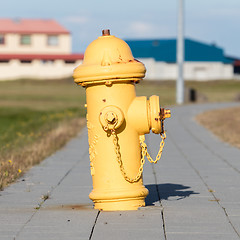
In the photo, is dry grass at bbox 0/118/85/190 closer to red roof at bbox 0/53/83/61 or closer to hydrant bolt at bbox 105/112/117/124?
hydrant bolt at bbox 105/112/117/124

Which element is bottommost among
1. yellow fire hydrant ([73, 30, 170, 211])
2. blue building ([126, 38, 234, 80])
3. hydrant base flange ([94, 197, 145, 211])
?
hydrant base flange ([94, 197, 145, 211])

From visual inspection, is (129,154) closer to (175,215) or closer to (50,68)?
(175,215)

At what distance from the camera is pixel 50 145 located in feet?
49.9

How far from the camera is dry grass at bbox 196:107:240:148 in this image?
18.0m

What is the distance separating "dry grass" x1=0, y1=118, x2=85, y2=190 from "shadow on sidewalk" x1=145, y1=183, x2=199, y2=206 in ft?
6.36

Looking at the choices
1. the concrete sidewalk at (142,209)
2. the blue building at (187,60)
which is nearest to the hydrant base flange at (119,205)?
the concrete sidewalk at (142,209)

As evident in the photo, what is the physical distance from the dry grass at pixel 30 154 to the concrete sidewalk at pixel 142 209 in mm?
177

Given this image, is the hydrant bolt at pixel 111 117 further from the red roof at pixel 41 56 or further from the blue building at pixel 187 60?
the blue building at pixel 187 60

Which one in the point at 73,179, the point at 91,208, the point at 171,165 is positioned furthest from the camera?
the point at 171,165

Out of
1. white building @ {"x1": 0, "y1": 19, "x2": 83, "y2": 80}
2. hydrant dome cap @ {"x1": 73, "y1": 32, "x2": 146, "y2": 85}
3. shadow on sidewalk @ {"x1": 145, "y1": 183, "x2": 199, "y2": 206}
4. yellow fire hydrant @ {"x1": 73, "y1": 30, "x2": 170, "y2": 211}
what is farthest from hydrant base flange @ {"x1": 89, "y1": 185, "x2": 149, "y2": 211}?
white building @ {"x1": 0, "y1": 19, "x2": 83, "y2": 80}

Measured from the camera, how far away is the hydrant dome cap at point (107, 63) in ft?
24.8

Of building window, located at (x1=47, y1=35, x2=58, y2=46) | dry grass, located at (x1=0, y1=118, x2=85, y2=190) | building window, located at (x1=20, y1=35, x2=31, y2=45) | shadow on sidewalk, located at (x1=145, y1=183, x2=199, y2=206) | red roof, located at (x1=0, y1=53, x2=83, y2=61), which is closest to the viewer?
shadow on sidewalk, located at (x1=145, y1=183, x2=199, y2=206)

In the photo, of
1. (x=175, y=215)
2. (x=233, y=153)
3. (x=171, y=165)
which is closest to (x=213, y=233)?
(x=175, y=215)

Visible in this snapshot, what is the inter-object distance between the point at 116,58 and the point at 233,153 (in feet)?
24.2
